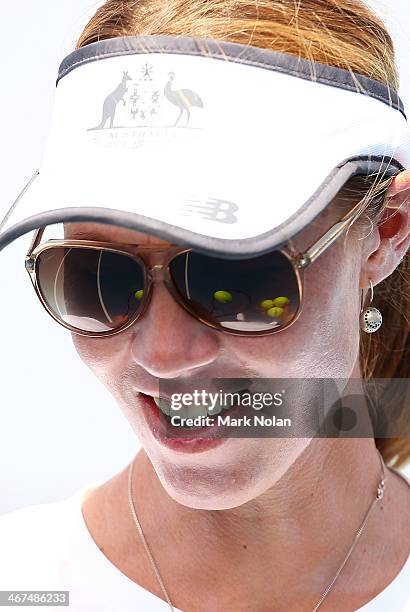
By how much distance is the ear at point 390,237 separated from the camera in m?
1.39

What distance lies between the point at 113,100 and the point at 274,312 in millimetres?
359

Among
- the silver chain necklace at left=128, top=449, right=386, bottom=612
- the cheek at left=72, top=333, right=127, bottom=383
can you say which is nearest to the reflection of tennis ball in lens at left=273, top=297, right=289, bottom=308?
the cheek at left=72, top=333, right=127, bottom=383

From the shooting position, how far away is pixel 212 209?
1.13m

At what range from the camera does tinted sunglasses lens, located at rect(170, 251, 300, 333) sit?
3.93ft

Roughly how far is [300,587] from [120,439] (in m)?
1.18

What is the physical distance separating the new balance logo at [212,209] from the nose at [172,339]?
130mm

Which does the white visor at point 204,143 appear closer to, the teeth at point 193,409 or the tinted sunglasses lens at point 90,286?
the tinted sunglasses lens at point 90,286

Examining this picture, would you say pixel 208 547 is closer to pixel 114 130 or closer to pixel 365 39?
pixel 114 130

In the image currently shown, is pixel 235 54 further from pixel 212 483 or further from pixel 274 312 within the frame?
pixel 212 483

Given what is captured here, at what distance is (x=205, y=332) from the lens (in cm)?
127

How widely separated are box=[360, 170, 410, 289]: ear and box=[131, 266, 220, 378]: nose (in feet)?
0.95

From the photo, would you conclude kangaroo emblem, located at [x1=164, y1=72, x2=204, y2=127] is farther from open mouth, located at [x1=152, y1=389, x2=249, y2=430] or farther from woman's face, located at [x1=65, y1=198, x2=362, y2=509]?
open mouth, located at [x1=152, y1=389, x2=249, y2=430]

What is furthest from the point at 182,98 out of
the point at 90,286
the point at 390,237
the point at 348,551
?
the point at 348,551

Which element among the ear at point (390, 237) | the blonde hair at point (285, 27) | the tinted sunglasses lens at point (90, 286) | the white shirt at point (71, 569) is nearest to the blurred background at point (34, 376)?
the white shirt at point (71, 569)
